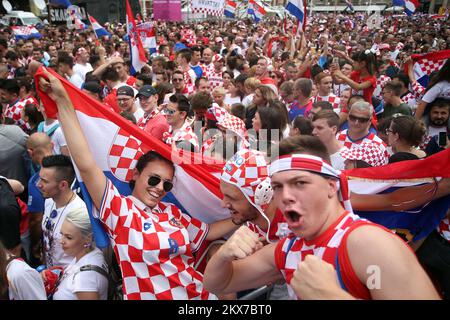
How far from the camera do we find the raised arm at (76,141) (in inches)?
93.5

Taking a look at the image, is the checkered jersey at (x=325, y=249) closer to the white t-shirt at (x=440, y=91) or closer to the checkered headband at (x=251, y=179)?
the checkered headband at (x=251, y=179)

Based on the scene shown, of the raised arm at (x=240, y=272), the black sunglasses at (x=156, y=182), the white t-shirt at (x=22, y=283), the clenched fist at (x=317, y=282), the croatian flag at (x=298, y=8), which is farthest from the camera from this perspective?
the croatian flag at (x=298, y=8)

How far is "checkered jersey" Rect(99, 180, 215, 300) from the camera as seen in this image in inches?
92.4

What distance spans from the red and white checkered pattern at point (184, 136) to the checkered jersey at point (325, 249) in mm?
2313

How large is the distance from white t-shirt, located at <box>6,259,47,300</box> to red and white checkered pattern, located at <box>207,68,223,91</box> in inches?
246

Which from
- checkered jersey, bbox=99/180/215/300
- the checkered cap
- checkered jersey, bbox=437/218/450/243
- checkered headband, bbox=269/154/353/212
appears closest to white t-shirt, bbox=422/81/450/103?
the checkered cap

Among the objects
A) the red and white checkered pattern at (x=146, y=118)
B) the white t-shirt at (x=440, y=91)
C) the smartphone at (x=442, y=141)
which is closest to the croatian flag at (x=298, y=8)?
the white t-shirt at (x=440, y=91)

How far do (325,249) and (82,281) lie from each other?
1.50m

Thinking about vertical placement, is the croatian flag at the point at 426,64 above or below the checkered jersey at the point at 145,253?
above

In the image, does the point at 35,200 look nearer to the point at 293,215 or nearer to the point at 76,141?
the point at 76,141

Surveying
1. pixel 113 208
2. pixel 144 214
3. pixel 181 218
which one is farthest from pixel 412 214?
pixel 113 208

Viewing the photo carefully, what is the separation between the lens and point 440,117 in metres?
4.88

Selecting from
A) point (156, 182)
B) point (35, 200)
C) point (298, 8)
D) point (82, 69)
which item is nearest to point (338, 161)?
point (156, 182)

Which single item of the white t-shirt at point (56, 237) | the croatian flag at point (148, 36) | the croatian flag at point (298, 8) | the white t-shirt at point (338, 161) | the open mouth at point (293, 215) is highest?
the croatian flag at point (298, 8)
